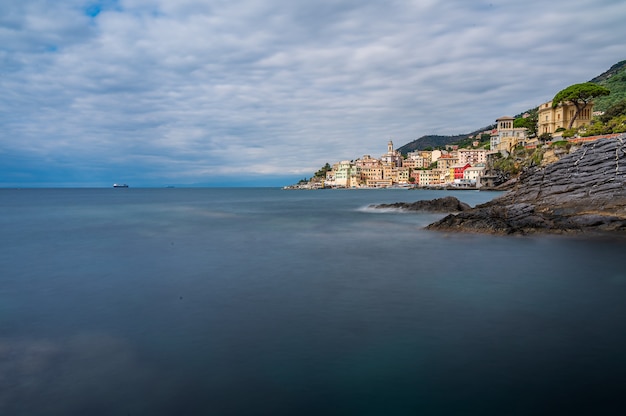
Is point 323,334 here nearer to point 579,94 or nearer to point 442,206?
point 442,206

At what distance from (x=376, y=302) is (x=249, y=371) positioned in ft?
14.1

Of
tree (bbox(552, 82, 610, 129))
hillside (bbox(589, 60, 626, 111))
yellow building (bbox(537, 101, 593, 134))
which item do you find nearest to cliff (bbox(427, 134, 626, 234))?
tree (bbox(552, 82, 610, 129))

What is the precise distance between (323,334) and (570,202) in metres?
20.0

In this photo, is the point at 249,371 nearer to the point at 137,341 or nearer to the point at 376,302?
the point at 137,341

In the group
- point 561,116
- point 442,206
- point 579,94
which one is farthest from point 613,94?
point 442,206

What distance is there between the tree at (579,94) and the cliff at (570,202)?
36.8 meters

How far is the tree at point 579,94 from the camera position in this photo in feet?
176

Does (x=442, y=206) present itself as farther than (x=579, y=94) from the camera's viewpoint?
No

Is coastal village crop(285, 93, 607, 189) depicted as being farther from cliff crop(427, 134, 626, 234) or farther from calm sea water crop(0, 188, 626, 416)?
calm sea water crop(0, 188, 626, 416)

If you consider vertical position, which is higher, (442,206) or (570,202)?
(570,202)

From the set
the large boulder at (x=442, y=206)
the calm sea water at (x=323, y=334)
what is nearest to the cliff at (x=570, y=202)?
the calm sea water at (x=323, y=334)

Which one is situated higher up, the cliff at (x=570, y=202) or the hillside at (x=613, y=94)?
the hillside at (x=613, y=94)

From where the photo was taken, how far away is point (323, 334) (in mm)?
7656

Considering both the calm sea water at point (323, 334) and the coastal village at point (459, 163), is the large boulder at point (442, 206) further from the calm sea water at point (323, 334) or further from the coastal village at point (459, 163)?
the coastal village at point (459, 163)
